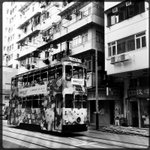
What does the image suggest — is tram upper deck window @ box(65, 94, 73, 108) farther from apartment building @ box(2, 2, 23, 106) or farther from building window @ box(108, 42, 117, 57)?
apartment building @ box(2, 2, 23, 106)

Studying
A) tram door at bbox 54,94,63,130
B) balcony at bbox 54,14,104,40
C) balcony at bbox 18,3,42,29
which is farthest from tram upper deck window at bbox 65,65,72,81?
balcony at bbox 18,3,42,29

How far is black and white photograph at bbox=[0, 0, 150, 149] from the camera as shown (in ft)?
46.7

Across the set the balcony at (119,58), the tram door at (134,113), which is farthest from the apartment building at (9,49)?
the balcony at (119,58)

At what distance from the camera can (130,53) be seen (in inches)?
742

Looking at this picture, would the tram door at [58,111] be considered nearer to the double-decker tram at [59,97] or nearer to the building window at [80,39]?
the double-decker tram at [59,97]

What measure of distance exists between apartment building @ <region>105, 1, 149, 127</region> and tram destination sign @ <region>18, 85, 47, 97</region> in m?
7.03

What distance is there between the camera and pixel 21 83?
1870 cm

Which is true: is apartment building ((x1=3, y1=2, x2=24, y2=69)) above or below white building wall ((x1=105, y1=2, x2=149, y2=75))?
above

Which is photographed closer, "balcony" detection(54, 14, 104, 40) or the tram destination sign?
the tram destination sign

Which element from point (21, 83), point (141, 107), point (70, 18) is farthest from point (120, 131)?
point (70, 18)

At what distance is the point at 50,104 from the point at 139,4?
36.0ft

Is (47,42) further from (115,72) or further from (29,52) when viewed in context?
(115,72)

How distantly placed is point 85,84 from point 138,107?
663 centimetres

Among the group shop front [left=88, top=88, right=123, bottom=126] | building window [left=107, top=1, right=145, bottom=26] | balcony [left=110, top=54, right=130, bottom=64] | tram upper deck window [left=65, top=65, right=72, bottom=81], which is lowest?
shop front [left=88, top=88, right=123, bottom=126]
